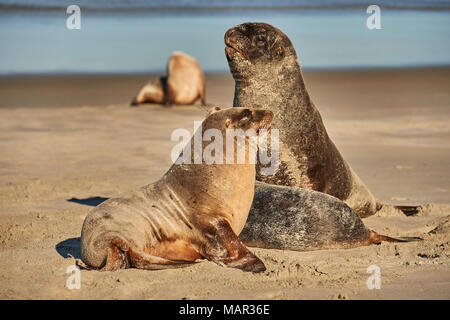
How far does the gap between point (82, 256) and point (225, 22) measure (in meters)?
27.5

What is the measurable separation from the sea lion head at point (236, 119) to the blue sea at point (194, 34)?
17.0 metres

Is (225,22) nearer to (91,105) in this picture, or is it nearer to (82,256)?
(91,105)

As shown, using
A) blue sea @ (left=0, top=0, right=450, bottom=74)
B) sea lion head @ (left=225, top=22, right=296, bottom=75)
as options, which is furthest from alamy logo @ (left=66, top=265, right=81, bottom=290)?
blue sea @ (left=0, top=0, right=450, bottom=74)

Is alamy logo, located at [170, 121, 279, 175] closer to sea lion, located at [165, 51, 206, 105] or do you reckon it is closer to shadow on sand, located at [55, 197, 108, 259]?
shadow on sand, located at [55, 197, 108, 259]

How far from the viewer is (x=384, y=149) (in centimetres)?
1067

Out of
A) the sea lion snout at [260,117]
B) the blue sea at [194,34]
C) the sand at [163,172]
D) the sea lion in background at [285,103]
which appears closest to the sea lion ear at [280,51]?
the sea lion in background at [285,103]

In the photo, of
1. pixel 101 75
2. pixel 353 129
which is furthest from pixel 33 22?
→ pixel 353 129

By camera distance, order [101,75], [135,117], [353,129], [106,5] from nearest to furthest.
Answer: [353,129], [135,117], [101,75], [106,5]

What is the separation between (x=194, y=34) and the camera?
91.2 feet

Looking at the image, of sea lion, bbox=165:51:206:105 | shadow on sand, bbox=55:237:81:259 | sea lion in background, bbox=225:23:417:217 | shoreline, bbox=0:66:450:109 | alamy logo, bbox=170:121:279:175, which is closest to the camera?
alamy logo, bbox=170:121:279:175

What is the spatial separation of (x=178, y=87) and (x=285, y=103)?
33.6 feet

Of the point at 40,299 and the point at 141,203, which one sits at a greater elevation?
the point at 141,203

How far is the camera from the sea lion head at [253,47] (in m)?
6.59

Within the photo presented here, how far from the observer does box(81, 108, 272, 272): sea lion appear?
5020mm
